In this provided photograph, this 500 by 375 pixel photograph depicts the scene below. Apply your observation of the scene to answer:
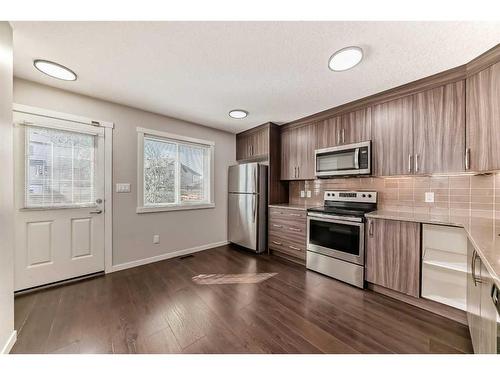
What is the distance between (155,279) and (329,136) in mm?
3033

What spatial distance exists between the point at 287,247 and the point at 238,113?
218 centimetres

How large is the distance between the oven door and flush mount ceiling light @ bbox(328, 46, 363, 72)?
1.63 m

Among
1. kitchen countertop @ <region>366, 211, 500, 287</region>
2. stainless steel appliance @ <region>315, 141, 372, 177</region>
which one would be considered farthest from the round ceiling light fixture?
kitchen countertop @ <region>366, 211, 500, 287</region>

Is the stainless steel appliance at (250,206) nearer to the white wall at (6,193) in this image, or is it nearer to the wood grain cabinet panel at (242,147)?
the wood grain cabinet panel at (242,147)

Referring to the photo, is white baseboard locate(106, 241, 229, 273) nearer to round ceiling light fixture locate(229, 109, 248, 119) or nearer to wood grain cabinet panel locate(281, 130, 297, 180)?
wood grain cabinet panel locate(281, 130, 297, 180)

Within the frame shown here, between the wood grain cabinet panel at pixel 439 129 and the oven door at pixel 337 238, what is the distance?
0.92 meters

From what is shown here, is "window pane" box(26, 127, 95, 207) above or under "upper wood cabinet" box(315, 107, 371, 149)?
under

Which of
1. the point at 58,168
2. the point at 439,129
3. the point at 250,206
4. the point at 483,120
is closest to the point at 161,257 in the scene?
the point at 250,206

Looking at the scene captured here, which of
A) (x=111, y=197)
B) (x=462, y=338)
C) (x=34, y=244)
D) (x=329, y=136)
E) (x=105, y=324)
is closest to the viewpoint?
(x=462, y=338)

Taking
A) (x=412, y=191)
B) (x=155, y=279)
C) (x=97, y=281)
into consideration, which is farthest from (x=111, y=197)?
(x=412, y=191)

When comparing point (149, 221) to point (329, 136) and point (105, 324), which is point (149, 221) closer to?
point (105, 324)

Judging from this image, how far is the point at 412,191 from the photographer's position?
7.89ft

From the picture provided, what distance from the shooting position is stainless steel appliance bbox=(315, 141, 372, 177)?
8.21ft

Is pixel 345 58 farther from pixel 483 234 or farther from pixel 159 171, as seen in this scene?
pixel 159 171
